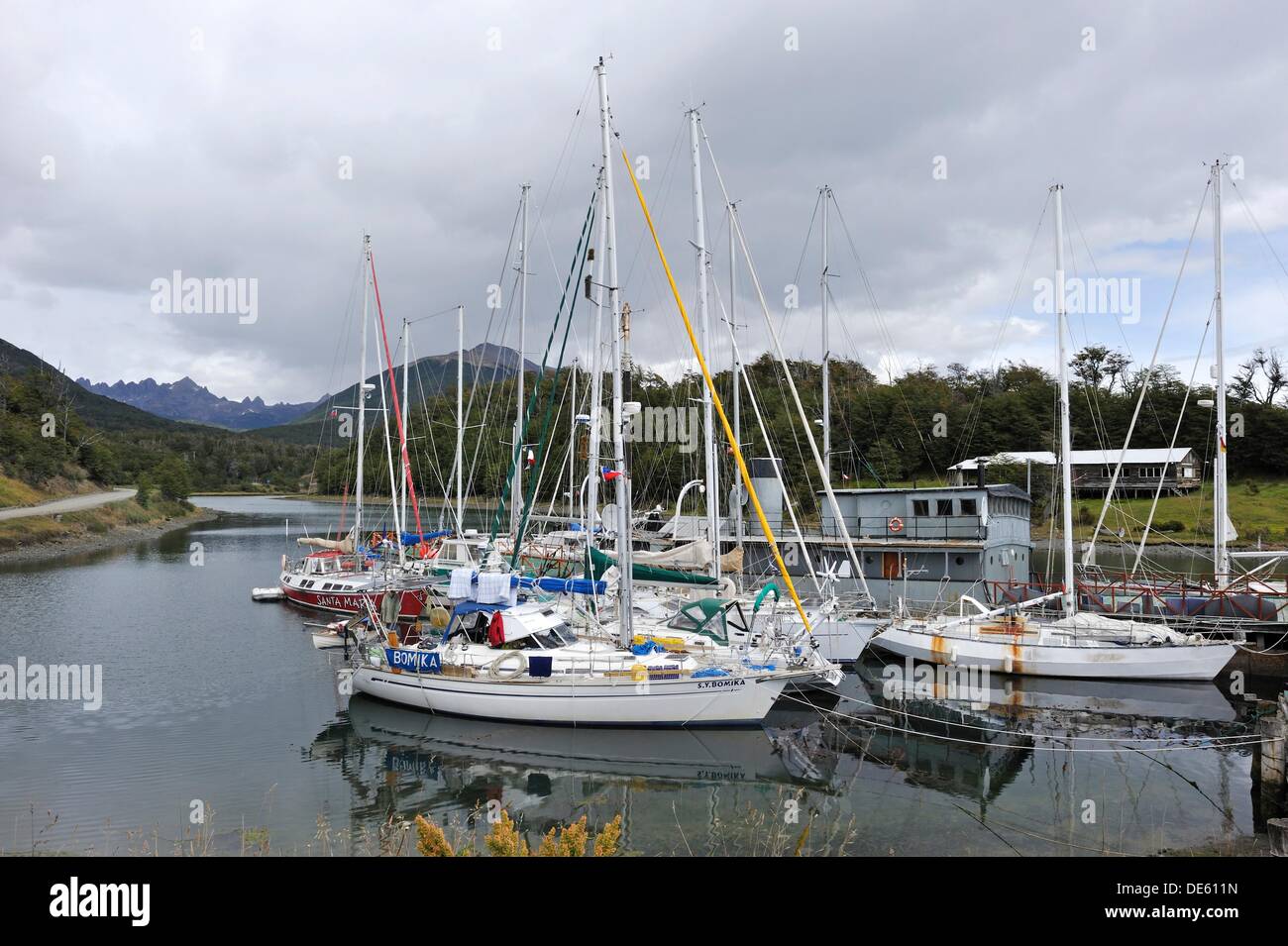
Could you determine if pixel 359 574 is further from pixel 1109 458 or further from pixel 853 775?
pixel 1109 458

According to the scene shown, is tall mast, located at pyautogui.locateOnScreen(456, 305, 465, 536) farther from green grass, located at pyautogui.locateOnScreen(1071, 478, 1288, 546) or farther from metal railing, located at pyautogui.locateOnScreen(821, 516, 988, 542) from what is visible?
green grass, located at pyautogui.locateOnScreen(1071, 478, 1288, 546)

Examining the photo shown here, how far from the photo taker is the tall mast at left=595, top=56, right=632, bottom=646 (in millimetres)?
20219

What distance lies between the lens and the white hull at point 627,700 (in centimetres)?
2005

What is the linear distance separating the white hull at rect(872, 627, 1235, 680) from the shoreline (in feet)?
215

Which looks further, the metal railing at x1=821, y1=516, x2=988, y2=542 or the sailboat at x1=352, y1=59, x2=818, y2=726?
the metal railing at x1=821, y1=516, x2=988, y2=542

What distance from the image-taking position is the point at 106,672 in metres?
27.4

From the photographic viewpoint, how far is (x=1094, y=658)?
2541 centimetres

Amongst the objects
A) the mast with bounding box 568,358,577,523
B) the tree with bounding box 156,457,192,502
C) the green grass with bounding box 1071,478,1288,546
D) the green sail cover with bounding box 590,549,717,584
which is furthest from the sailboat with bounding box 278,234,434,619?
the tree with bounding box 156,457,192,502

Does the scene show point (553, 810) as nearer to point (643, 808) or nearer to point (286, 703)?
point (643, 808)

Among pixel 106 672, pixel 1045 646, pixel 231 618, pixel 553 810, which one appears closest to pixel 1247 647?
pixel 1045 646

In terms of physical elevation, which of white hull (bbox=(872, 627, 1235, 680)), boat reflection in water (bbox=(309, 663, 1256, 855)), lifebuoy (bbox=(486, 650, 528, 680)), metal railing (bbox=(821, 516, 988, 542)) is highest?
metal railing (bbox=(821, 516, 988, 542))

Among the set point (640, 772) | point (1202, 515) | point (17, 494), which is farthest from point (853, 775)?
point (17, 494)

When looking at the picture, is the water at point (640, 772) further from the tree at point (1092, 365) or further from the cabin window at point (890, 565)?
the tree at point (1092, 365)
